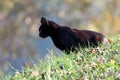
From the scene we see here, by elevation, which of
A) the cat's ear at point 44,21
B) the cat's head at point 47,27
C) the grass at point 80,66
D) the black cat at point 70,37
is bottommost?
the grass at point 80,66

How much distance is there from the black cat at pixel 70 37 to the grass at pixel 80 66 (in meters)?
0.45

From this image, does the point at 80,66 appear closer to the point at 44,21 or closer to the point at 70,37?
the point at 70,37

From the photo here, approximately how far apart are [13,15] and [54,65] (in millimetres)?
9695

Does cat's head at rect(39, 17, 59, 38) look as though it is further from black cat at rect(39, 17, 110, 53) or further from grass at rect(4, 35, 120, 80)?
grass at rect(4, 35, 120, 80)

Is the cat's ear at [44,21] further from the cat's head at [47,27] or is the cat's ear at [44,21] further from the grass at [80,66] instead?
the grass at [80,66]

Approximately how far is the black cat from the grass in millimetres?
451

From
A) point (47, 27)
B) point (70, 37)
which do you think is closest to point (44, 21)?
point (47, 27)

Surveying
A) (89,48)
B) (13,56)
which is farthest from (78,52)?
(13,56)

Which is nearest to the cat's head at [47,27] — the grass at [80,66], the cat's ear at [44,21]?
the cat's ear at [44,21]

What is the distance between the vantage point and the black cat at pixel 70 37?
7.85 m

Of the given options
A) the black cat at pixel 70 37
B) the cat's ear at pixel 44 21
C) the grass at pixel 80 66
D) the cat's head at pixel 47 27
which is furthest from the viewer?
the cat's head at pixel 47 27

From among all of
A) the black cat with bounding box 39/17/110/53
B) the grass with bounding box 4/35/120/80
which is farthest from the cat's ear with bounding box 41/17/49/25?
the grass with bounding box 4/35/120/80

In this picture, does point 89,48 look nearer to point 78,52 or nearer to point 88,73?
point 78,52

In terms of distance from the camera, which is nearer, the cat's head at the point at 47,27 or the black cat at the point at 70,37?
the black cat at the point at 70,37
